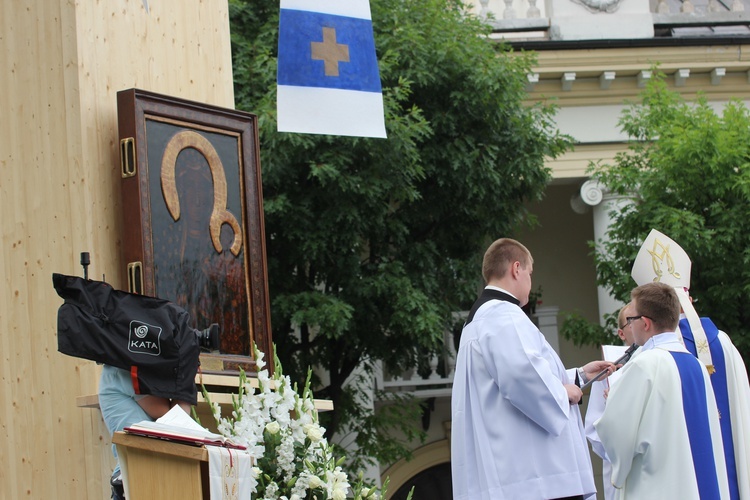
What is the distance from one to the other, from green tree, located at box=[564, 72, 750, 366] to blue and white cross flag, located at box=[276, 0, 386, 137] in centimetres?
882

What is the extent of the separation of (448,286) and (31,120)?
1043 cm

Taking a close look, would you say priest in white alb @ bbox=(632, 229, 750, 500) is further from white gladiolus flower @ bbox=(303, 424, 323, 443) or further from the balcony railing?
the balcony railing

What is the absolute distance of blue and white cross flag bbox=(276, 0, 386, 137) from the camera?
8336 millimetres

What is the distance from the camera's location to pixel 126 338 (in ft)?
20.4

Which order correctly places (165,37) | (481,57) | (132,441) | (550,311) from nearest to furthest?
(132,441) < (165,37) < (481,57) < (550,311)

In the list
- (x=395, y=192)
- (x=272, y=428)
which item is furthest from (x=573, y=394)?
(x=395, y=192)

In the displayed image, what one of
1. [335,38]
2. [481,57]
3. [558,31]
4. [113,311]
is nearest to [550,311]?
[558,31]

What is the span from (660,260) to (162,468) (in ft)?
21.3

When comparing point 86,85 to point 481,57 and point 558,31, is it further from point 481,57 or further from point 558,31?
point 558,31

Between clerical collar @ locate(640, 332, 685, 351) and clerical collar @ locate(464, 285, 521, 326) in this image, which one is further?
clerical collar @ locate(640, 332, 685, 351)

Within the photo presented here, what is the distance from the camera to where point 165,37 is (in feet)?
27.4

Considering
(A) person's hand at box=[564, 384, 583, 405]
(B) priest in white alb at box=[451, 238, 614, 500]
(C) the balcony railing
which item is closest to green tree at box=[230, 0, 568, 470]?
(C) the balcony railing

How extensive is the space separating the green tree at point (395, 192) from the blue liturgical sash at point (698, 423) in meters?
7.43

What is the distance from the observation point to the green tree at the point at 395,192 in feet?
51.4
